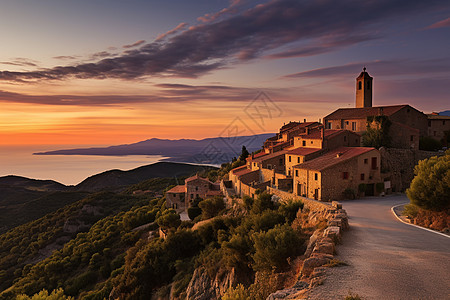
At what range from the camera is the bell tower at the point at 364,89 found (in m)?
53.7

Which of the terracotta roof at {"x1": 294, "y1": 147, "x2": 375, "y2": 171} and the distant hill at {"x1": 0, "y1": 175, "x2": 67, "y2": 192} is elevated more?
the terracotta roof at {"x1": 294, "y1": 147, "x2": 375, "y2": 171}

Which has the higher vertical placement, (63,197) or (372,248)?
(372,248)

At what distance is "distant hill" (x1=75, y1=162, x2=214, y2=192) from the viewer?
166625 millimetres

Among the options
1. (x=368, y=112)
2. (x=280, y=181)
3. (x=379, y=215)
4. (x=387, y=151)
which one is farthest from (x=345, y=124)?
(x=379, y=215)

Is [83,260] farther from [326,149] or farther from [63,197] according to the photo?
[63,197]

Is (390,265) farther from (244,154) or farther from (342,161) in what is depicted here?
(244,154)

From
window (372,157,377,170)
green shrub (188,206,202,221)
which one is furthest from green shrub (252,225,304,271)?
green shrub (188,206,202,221)

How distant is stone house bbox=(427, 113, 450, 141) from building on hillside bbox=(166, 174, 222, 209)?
35901 millimetres

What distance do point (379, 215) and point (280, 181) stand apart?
14.9 meters

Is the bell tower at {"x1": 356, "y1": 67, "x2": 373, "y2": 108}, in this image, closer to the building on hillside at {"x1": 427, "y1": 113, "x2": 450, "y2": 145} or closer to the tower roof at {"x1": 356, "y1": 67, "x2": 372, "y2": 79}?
the tower roof at {"x1": 356, "y1": 67, "x2": 372, "y2": 79}

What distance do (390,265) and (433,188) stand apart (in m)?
11.1

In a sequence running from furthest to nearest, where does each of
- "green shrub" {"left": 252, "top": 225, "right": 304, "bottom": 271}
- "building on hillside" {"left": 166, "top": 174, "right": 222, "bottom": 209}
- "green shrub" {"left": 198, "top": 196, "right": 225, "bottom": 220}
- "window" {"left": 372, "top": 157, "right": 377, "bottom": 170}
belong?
"building on hillside" {"left": 166, "top": 174, "right": 222, "bottom": 209} → "green shrub" {"left": 198, "top": 196, "right": 225, "bottom": 220} → "window" {"left": 372, "top": 157, "right": 377, "bottom": 170} → "green shrub" {"left": 252, "top": 225, "right": 304, "bottom": 271}

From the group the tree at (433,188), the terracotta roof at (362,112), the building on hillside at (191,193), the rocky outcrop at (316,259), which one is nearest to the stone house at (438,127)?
the terracotta roof at (362,112)

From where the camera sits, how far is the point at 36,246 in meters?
65.6
